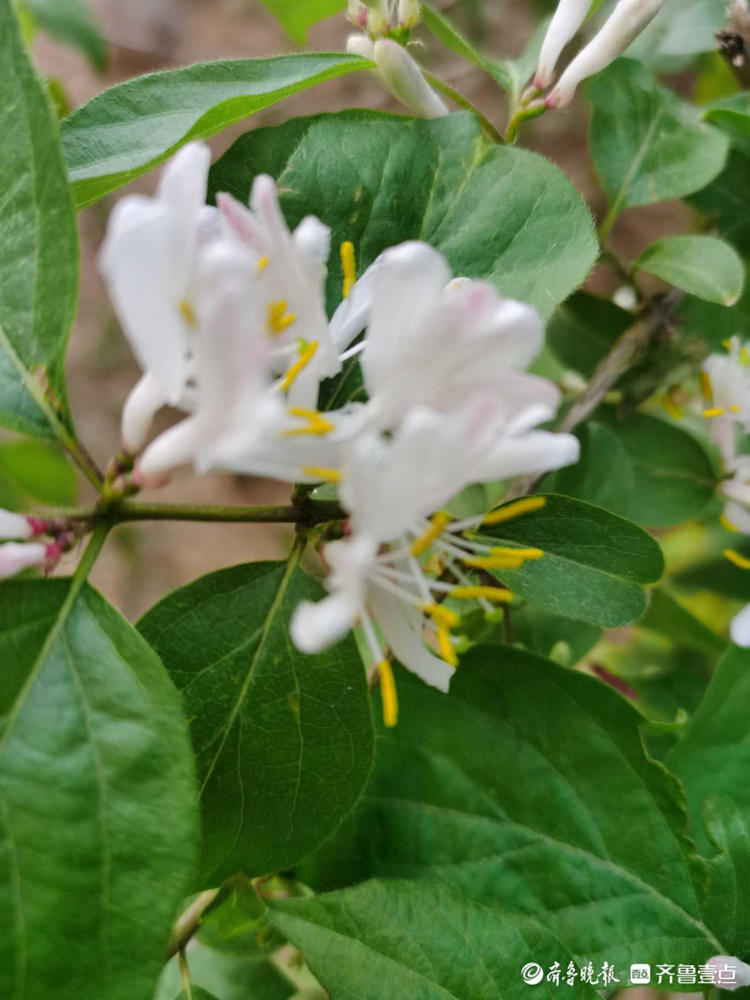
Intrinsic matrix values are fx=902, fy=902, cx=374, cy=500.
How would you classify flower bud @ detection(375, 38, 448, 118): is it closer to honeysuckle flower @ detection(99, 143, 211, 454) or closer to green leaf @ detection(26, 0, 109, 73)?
honeysuckle flower @ detection(99, 143, 211, 454)

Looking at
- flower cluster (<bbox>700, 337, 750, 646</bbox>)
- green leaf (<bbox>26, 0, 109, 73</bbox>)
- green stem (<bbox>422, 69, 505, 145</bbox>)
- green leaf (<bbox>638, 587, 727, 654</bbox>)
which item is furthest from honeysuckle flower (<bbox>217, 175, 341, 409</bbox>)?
green leaf (<bbox>26, 0, 109, 73</bbox>)

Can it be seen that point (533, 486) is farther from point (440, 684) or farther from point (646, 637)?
point (646, 637)

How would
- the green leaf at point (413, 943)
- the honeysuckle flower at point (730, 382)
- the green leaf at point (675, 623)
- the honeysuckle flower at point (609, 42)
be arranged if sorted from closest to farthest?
the green leaf at point (413, 943)
the honeysuckle flower at point (609, 42)
the honeysuckle flower at point (730, 382)
the green leaf at point (675, 623)

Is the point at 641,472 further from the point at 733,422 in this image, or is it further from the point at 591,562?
the point at 591,562

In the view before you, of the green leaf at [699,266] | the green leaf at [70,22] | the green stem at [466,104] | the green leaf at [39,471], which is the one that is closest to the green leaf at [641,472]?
the green leaf at [699,266]

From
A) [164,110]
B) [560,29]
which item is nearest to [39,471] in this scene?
[164,110]

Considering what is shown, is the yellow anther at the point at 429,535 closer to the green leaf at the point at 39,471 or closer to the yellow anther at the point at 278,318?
the yellow anther at the point at 278,318

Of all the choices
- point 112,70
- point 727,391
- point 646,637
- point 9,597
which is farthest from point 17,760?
point 112,70
